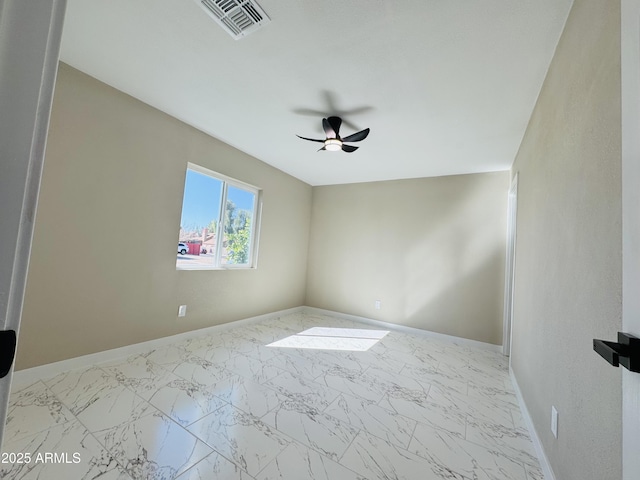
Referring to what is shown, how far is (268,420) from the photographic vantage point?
5.88 ft

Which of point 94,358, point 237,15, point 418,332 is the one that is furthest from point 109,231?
point 418,332

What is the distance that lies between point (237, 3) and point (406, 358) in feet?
11.4

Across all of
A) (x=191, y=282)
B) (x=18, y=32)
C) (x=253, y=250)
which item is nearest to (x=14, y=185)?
(x=18, y=32)

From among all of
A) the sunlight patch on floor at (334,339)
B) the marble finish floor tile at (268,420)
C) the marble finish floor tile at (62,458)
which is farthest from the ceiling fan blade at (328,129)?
the marble finish floor tile at (62,458)

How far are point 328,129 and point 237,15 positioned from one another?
1.12 m

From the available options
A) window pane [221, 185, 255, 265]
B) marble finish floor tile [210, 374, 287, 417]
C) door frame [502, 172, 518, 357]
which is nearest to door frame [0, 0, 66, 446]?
marble finish floor tile [210, 374, 287, 417]

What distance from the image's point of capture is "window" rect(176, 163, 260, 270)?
10.4 ft

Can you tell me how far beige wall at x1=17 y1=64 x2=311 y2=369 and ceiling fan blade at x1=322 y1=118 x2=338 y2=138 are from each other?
162cm

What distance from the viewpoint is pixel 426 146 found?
3.09 metres

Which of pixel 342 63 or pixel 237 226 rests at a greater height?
pixel 342 63

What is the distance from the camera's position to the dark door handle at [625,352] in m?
0.53

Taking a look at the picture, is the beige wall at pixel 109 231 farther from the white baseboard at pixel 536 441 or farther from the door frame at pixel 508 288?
the door frame at pixel 508 288

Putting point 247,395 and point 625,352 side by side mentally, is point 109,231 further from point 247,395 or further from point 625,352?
point 625,352

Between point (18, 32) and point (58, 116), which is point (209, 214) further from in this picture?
point (18, 32)
